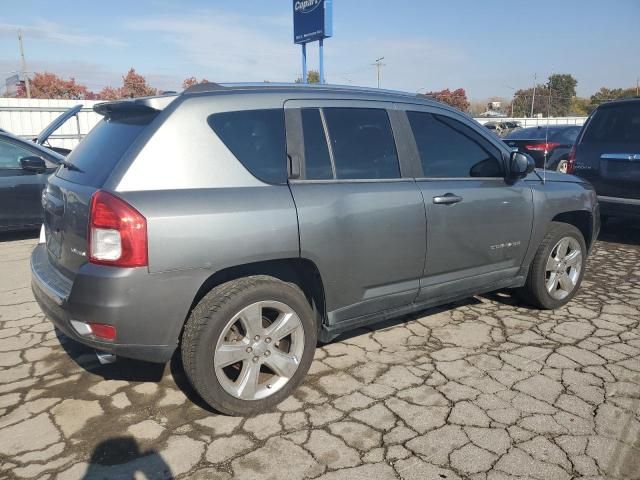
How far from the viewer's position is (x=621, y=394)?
3.02m

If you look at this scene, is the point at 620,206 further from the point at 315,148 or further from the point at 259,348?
the point at 259,348

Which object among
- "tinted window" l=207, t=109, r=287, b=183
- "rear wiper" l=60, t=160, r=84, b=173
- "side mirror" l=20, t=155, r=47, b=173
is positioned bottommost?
"side mirror" l=20, t=155, r=47, b=173

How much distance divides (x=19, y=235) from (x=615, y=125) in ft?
27.5

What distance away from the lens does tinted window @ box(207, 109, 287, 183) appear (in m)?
2.72

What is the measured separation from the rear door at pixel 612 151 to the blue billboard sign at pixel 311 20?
8923 millimetres

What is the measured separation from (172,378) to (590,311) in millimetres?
3507

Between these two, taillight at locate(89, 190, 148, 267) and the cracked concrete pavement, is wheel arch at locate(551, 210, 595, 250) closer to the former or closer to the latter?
the cracked concrete pavement

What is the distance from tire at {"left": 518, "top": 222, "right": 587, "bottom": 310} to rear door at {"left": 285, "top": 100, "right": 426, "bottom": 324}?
1411mm

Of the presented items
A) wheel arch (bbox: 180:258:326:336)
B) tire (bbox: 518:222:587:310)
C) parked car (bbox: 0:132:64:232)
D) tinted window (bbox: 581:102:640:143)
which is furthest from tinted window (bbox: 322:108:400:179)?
parked car (bbox: 0:132:64:232)

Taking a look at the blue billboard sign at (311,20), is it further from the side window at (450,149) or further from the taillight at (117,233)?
the taillight at (117,233)

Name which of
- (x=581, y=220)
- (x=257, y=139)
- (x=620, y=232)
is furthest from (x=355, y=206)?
(x=620, y=232)

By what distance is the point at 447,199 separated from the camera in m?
3.44

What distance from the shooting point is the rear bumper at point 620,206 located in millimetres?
6055

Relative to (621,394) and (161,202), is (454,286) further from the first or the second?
(161,202)
